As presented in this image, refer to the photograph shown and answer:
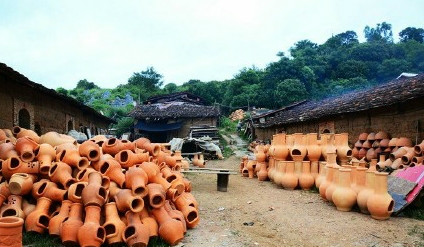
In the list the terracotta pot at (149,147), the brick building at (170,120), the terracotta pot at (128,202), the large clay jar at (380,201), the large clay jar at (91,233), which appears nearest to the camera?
the large clay jar at (91,233)

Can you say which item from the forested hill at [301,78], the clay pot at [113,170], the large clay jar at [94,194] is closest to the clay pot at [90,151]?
Result: the clay pot at [113,170]

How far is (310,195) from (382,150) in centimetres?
357

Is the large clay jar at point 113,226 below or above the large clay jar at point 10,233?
below

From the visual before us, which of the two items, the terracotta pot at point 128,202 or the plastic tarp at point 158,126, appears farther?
the plastic tarp at point 158,126

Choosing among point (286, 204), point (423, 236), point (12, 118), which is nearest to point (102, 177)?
point (286, 204)

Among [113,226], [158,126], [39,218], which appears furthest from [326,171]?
[158,126]

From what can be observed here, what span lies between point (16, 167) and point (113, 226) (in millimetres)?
1944

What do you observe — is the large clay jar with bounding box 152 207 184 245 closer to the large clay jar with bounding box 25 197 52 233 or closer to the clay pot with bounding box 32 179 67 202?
the clay pot with bounding box 32 179 67 202

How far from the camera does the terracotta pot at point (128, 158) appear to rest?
205 inches

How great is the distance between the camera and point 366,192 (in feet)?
18.2

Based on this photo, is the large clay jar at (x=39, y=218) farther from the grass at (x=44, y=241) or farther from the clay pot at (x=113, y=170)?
the clay pot at (x=113, y=170)

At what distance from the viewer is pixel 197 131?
23656 mm

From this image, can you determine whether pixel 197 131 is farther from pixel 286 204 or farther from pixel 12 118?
pixel 286 204

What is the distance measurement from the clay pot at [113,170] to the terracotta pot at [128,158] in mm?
256
